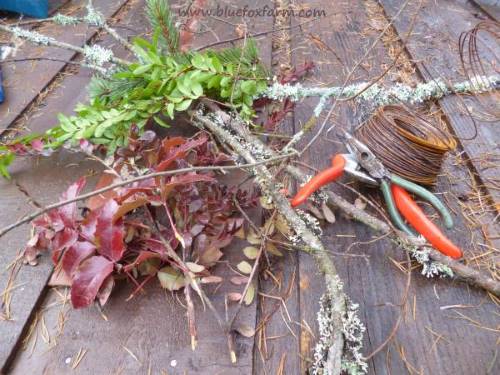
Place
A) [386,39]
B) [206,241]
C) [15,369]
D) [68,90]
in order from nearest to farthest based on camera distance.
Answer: [15,369], [206,241], [68,90], [386,39]

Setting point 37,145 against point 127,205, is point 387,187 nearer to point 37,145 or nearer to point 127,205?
point 127,205

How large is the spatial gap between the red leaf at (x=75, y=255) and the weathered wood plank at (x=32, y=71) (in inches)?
26.2

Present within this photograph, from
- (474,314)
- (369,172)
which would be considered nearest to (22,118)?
(369,172)

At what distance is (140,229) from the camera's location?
746mm

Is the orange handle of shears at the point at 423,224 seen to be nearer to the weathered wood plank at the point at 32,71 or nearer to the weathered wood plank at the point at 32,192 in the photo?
the weathered wood plank at the point at 32,192

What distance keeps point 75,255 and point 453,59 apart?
1538mm

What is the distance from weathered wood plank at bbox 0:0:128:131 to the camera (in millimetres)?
1165

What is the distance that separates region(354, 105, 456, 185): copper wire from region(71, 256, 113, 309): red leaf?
659 millimetres

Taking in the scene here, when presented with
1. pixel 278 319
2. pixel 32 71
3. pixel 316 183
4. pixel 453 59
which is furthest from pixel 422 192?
pixel 32 71

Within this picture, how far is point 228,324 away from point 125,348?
0.20 metres

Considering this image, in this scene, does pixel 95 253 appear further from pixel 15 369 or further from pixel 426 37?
pixel 426 37

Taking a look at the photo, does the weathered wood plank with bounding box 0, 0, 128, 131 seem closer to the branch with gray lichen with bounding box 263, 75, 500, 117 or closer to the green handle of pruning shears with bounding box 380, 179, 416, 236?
the branch with gray lichen with bounding box 263, 75, 500, 117

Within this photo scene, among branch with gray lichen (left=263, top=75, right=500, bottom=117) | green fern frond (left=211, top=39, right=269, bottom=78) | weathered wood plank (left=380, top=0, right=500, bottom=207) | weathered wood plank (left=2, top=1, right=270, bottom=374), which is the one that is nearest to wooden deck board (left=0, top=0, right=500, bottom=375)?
weathered wood plank (left=2, top=1, right=270, bottom=374)

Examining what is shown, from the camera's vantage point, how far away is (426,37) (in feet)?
5.08
